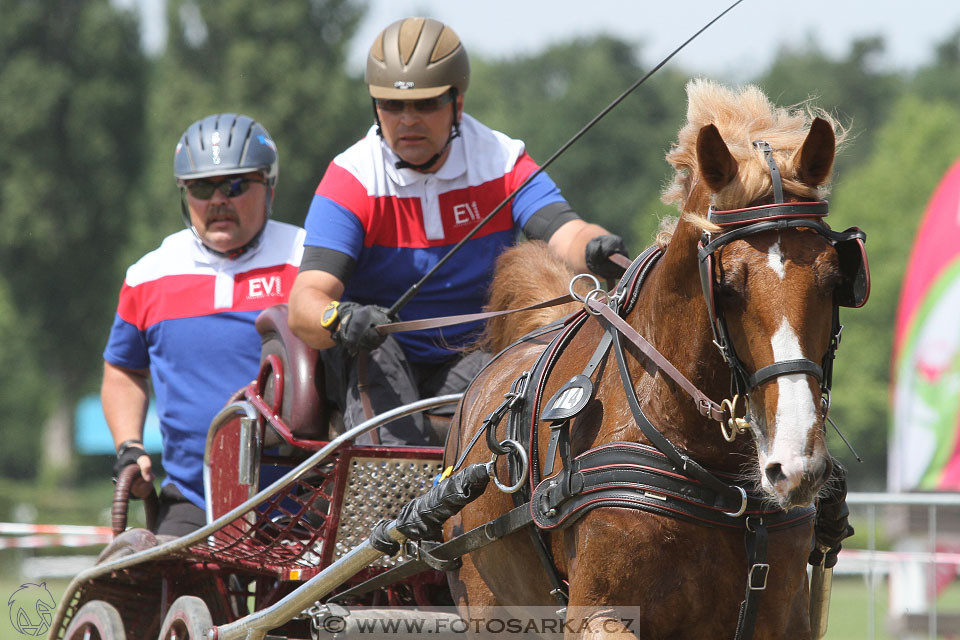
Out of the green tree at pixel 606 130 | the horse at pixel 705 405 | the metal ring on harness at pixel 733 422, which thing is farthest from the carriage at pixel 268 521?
the green tree at pixel 606 130

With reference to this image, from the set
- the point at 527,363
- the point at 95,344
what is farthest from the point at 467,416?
the point at 95,344

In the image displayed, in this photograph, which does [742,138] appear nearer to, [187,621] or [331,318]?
[331,318]

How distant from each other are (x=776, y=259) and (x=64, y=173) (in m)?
37.9

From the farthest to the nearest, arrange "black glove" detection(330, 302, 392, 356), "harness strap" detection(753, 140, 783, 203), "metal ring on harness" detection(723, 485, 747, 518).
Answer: "black glove" detection(330, 302, 392, 356) < "metal ring on harness" detection(723, 485, 747, 518) < "harness strap" detection(753, 140, 783, 203)

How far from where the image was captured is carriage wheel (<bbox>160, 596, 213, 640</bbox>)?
14.8ft

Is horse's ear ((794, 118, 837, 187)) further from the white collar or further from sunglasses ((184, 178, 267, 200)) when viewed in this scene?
sunglasses ((184, 178, 267, 200))

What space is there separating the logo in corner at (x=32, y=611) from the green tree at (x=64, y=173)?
3359 centimetres

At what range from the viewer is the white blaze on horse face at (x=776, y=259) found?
2.71 metres

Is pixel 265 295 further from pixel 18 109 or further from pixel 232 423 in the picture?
pixel 18 109

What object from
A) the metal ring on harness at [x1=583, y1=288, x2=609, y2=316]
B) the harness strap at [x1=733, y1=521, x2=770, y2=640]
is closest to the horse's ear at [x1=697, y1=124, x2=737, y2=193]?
the metal ring on harness at [x1=583, y1=288, x2=609, y2=316]

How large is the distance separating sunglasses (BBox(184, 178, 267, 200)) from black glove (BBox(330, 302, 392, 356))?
1732 millimetres

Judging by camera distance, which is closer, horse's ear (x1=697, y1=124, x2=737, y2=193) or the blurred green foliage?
horse's ear (x1=697, y1=124, x2=737, y2=193)

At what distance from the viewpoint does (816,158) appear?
113 inches

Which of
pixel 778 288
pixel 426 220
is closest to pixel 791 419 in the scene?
pixel 778 288
